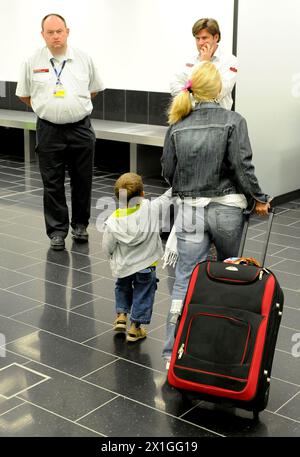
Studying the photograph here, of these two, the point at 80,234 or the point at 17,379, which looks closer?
the point at 17,379

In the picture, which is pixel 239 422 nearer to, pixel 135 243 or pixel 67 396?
pixel 67 396

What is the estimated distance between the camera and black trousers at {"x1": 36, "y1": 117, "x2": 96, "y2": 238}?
5.14 metres

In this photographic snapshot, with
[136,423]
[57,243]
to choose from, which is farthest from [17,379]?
[57,243]

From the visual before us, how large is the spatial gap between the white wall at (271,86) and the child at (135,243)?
275 centimetres

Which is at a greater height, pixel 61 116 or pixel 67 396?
pixel 61 116

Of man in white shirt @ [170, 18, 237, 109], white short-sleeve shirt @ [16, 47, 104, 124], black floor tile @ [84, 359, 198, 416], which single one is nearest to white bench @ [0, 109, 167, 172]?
white short-sleeve shirt @ [16, 47, 104, 124]

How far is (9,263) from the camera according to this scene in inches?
189

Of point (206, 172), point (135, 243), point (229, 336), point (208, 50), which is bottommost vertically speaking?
point (229, 336)

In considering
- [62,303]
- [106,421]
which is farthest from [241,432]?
[62,303]

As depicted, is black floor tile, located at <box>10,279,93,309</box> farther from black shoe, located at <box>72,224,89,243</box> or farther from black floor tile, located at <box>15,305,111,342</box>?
black shoe, located at <box>72,224,89,243</box>

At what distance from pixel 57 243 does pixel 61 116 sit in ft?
3.00

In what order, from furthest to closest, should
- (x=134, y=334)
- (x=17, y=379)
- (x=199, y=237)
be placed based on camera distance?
1. (x=134, y=334)
2. (x=17, y=379)
3. (x=199, y=237)

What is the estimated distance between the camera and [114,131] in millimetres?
7629

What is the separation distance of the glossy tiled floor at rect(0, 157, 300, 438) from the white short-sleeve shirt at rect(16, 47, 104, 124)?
3.23 feet
